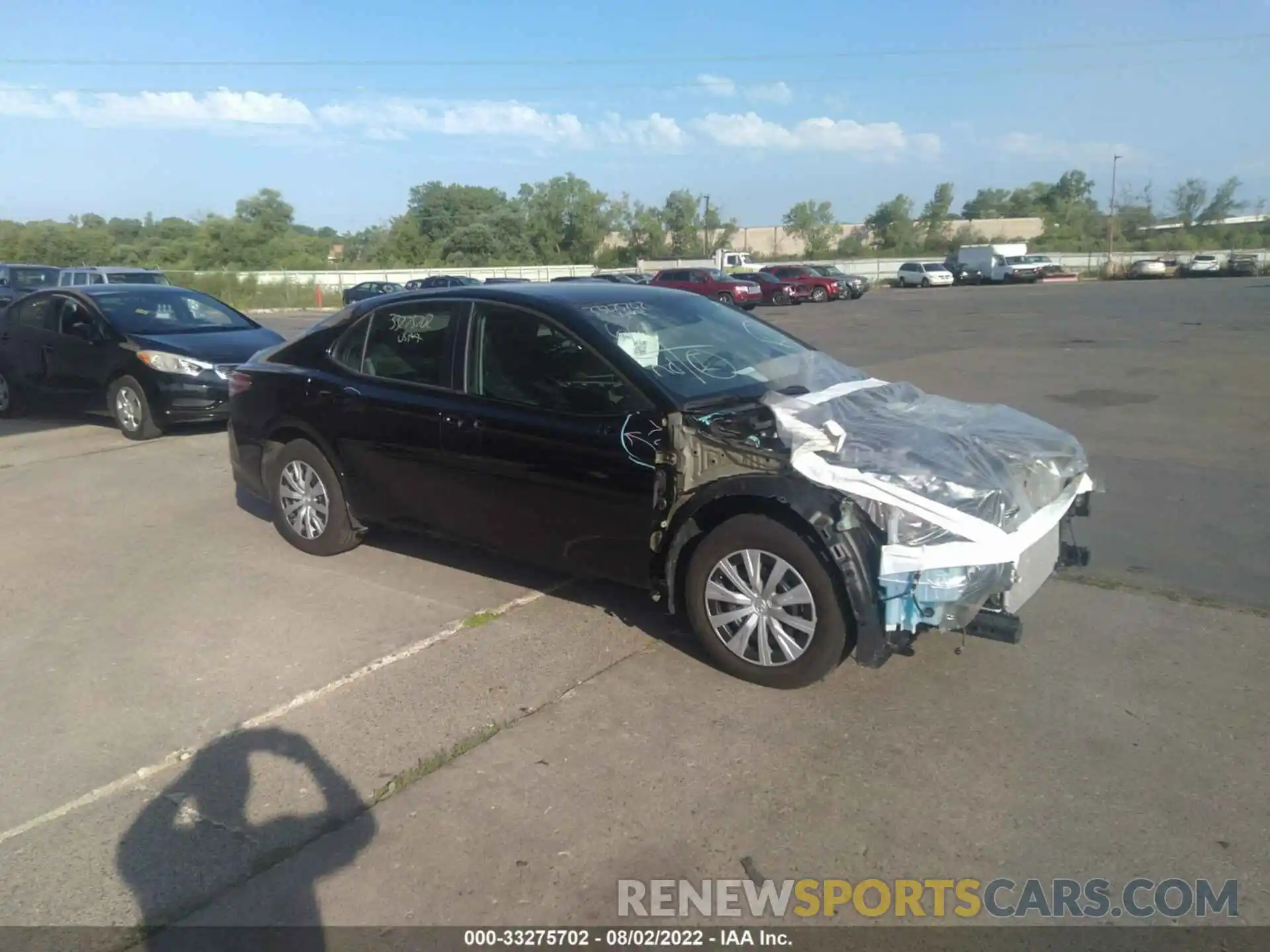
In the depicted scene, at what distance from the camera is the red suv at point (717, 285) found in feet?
125

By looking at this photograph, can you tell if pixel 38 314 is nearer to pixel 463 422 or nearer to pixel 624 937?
pixel 463 422

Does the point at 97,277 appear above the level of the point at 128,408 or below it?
above

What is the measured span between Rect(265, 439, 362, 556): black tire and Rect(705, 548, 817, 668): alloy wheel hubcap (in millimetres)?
2765

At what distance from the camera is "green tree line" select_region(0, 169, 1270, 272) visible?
236ft

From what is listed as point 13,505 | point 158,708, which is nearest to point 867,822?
point 158,708

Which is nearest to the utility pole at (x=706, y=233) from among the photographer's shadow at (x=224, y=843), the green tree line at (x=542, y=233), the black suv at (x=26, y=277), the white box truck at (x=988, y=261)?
the green tree line at (x=542, y=233)

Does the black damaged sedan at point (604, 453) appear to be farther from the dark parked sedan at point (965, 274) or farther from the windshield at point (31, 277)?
the dark parked sedan at point (965, 274)

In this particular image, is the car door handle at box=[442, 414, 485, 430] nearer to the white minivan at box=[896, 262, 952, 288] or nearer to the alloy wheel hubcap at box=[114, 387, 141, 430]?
the alloy wheel hubcap at box=[114, 387, 141, 430]

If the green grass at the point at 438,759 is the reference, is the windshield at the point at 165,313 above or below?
above

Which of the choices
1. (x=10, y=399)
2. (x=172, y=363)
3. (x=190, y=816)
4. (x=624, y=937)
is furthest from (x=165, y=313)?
(x=624, y=937)

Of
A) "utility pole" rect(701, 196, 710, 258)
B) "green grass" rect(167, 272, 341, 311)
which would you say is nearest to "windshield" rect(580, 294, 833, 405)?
"green grass" rect(167, 272, 341, 311)

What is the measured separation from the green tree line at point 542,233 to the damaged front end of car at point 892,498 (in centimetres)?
6918

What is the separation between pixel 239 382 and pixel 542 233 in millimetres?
89901

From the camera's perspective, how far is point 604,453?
4.82 m
